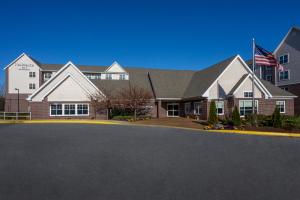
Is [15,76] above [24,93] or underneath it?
above

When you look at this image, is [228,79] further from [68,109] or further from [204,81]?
[68,109]

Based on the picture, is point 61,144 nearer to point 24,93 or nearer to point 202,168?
point 202,168

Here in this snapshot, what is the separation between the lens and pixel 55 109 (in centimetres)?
3353

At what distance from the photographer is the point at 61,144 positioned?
12883mm

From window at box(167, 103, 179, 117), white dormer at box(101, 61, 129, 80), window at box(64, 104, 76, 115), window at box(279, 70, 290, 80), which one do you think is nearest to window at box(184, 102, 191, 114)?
window at box(167, 103, 179, 117)

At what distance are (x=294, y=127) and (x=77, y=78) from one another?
25.4m

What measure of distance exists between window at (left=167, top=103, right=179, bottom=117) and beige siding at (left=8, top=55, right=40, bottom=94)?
101 feet

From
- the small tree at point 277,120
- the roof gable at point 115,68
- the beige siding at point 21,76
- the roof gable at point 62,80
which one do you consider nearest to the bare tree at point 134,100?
the roof gable at point 62,80

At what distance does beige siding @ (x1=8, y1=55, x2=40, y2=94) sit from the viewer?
53.3m

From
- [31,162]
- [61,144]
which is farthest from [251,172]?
[61,144]

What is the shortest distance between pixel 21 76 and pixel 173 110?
33625mm

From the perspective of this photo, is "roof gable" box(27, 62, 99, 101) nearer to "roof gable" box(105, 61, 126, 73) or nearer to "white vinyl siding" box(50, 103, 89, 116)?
"white vinyl siding" box(50, 103, 89, 116)

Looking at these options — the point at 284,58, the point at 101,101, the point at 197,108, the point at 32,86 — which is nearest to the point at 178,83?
the point at 197,108

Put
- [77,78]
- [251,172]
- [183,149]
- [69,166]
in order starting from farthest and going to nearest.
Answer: [77,78] < [183,149] < [69,166] < [251,172]
